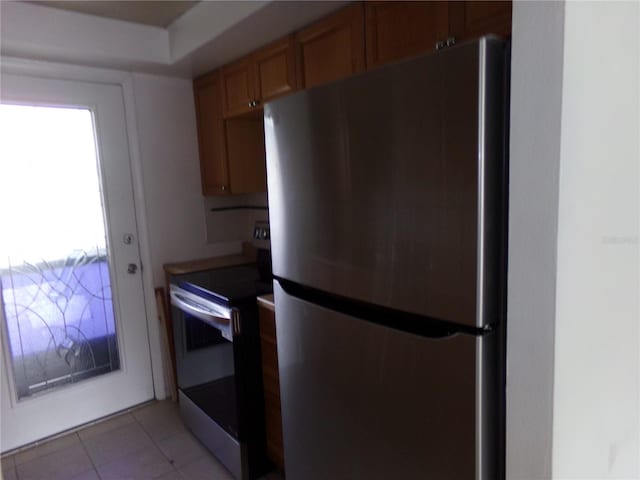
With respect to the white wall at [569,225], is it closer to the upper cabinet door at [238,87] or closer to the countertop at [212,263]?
the upper cabinet door at [238,87]

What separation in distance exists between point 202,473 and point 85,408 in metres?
0.97

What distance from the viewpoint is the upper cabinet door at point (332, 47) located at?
160 centimetres

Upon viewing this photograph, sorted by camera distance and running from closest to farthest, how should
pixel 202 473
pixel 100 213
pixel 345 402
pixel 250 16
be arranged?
pixel 345 402 < pixel 250 16 < pixel 202 473 < pixel 100 213

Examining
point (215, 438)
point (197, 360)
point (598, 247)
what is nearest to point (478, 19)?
point (598, 247)

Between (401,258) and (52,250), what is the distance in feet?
7.20

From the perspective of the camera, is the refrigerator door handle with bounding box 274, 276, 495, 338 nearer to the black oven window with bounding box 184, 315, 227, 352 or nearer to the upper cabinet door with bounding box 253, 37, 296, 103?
the black oven window with bounding box 184, 315, 227, 352

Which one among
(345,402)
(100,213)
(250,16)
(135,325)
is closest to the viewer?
(345,402)

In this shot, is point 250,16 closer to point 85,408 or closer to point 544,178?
point 544,178

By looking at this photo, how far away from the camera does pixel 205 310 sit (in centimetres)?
203

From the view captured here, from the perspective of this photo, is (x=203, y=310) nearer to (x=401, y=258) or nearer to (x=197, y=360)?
(x=197, y=360)

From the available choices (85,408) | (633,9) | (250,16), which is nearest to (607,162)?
(633,9)

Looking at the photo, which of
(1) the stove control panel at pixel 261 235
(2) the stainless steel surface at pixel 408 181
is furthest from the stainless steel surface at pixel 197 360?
(2) the stainless steel surface at pixel 408 181

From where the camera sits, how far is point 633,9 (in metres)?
0.88

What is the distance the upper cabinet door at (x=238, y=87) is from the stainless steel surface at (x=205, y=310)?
1.05 meters
